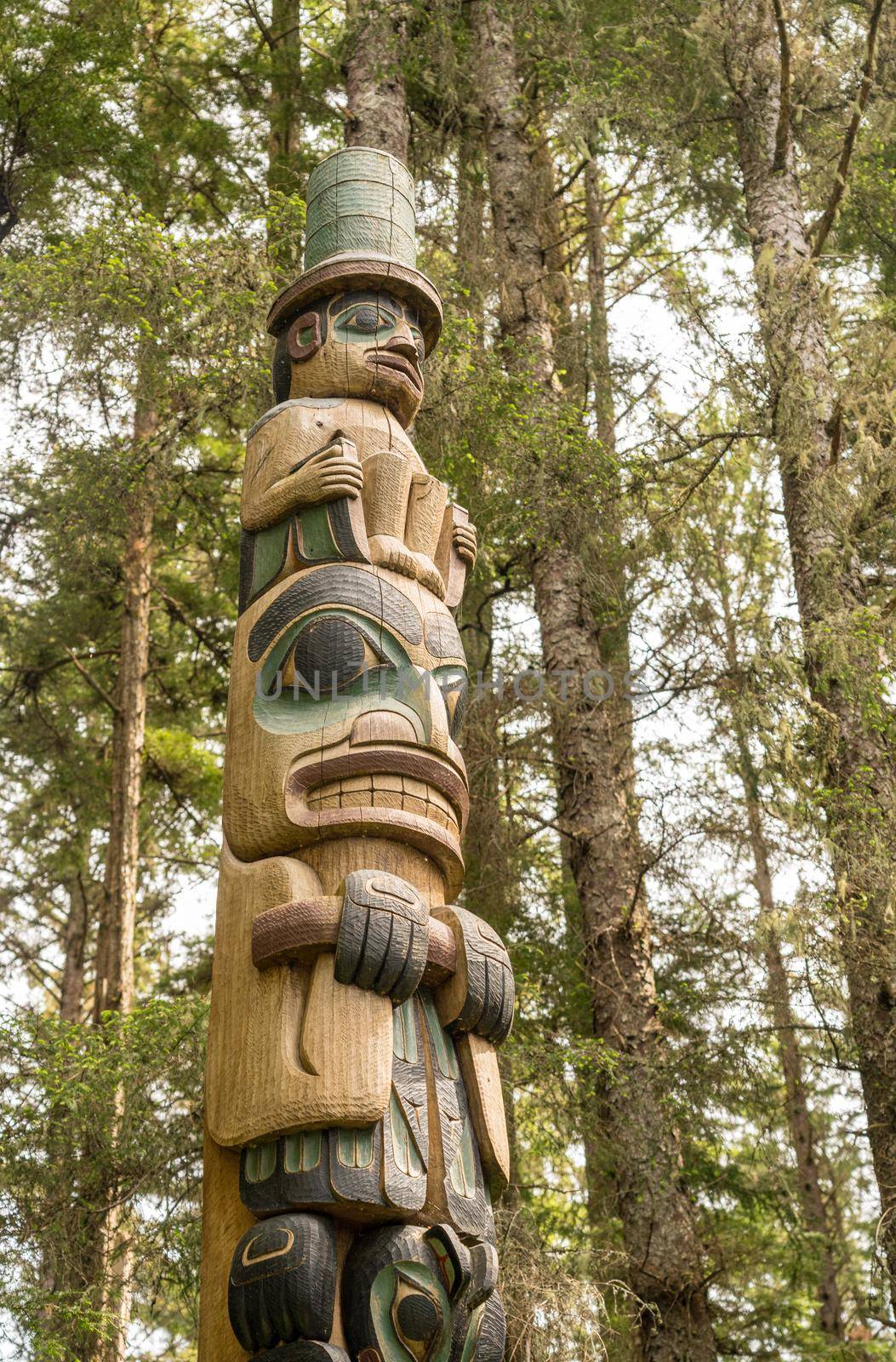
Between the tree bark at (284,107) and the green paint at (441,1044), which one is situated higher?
the tree bark at (284,107)

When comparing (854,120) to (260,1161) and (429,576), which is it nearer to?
(429,576)

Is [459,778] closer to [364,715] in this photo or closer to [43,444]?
[364,715]

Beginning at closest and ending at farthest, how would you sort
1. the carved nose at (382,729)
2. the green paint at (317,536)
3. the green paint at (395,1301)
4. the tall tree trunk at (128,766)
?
the green paint at (395,1301) → the carved nose at (382,729) → the green paint at (317,536) → the tall tree trunk at (128,766)

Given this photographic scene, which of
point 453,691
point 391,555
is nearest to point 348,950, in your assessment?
point 453,691

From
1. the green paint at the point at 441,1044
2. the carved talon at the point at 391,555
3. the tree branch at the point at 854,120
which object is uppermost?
the tree branch at the point at 854,120

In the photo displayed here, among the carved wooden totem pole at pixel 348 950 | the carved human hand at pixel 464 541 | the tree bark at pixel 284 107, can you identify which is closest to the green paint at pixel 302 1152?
the carved wooden totem pole at pixel 348 950

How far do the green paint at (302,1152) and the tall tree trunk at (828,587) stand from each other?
3500 millimetres

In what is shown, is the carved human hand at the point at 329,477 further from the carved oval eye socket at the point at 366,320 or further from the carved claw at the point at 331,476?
the carved oval eye socket at the point at 366,320

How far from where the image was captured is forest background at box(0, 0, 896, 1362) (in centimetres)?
727

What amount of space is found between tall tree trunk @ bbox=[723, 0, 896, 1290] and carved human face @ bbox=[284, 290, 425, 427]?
2.96m

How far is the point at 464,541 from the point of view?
234 inches

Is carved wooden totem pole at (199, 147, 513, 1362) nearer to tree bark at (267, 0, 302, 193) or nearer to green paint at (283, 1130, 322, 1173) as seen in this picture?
green paint at (283, 1130, 322, 1173)

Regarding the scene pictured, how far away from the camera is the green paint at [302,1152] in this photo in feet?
13.2

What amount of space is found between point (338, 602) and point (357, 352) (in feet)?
5.29
